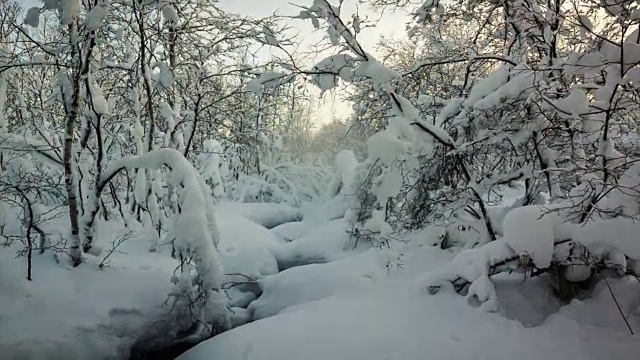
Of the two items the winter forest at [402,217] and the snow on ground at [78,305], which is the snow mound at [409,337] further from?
the snow on ground at [78,305]

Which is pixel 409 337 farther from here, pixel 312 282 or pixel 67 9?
pixel 67 9

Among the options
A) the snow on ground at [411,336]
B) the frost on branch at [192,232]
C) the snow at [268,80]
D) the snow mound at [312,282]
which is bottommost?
the snow mound at [312,282]

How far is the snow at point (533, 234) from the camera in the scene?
3.29 m

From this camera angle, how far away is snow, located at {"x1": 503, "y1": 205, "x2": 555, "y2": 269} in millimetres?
3289

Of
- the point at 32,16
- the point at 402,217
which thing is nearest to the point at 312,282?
the point at 402,217

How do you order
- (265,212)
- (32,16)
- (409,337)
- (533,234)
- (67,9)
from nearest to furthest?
1. (533,234)
2. (409,337)
3. (32,16)
4. (67,9)
5. (265,212)

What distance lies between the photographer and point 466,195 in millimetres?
4539

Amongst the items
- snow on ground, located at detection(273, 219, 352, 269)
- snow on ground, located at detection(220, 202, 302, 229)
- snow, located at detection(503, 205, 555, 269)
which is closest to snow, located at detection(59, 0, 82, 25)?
snow, located at detection(503, 205, 555, 269)

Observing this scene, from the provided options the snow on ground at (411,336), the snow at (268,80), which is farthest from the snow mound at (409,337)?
the snow at (268,80)

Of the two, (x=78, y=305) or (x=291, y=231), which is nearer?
(x=78, y=305)

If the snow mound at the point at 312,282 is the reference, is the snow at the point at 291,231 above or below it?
below

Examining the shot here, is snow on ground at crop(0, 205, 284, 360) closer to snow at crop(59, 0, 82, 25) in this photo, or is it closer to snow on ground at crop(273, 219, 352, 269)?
snow at crop(59, 0, 82, 25)

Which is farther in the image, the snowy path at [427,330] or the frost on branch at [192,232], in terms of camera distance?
the frost on branch at [192,232]

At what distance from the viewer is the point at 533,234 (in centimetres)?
333
